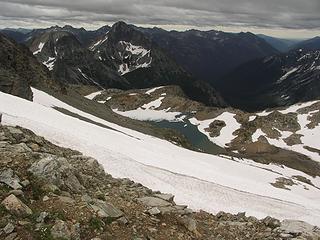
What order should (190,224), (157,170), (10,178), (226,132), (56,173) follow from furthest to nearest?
1. (226,132)
2. (157,170)
3. (190,224)
4. (56,173)
5. (10,178)

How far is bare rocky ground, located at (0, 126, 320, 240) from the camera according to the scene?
15625 mm

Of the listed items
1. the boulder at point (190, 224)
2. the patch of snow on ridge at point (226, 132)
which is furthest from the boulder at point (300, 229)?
the patch of snow on ridge at point (226, 132)

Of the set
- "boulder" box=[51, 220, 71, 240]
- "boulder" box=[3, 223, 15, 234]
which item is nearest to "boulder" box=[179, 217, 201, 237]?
"boulder" box=[51, 220, 71, 240]

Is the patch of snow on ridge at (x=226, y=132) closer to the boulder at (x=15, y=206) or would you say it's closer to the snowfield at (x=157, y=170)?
the snowfield at (x=157, y=170)

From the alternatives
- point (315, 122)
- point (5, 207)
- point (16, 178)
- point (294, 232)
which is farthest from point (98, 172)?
point (315, 122)

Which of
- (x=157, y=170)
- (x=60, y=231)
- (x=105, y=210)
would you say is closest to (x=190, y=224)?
(x=105, y=210)

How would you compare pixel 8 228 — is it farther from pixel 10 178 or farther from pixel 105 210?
pixel 105 210

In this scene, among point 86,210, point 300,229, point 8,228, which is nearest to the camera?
point 8,228

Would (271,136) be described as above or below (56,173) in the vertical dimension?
below

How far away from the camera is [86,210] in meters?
17.2

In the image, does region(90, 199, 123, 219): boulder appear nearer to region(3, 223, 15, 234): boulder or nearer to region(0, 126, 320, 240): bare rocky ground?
region(0, 126, 320, 240): bare rocky ground

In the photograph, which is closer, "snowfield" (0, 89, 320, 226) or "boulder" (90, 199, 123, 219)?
"boulder" (90, 199, 123, 219)

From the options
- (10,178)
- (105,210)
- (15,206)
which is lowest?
(105,210)

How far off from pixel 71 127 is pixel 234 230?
1014 inches
